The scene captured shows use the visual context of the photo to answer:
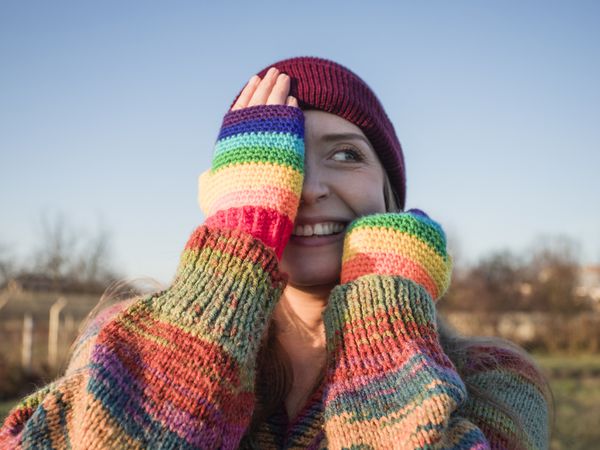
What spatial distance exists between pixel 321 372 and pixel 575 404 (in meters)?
8.47

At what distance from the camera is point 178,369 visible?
1369mm

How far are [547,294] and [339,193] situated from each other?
72.5ft

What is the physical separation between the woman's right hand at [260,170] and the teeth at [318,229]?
16cm

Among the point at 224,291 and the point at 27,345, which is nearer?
the point at 224,291

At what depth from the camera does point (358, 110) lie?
→ 2.07 m

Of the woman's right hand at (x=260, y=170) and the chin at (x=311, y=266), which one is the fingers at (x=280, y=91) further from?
the chin at (x=311, y=266)

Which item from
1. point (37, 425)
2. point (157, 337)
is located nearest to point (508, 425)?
point (157, 337)

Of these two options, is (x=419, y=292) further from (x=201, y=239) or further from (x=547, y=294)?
(x=547, y=294)

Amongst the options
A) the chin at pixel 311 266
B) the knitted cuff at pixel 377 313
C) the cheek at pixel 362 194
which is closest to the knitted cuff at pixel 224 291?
the knitted cuff at pixel 377 313

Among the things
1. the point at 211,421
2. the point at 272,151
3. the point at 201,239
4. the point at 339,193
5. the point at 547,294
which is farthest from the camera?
the point at 547,294

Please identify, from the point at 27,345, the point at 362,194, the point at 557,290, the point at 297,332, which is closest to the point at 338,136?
the point at 362,194

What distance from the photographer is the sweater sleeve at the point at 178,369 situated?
131 centimetres

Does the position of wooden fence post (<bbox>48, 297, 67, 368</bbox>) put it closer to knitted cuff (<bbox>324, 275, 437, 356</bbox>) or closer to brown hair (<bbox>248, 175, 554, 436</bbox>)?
brown hair (<bbox>248, 175, 554, 436</bbox>)

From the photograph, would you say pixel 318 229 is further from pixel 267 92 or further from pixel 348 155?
pixel 267 92
